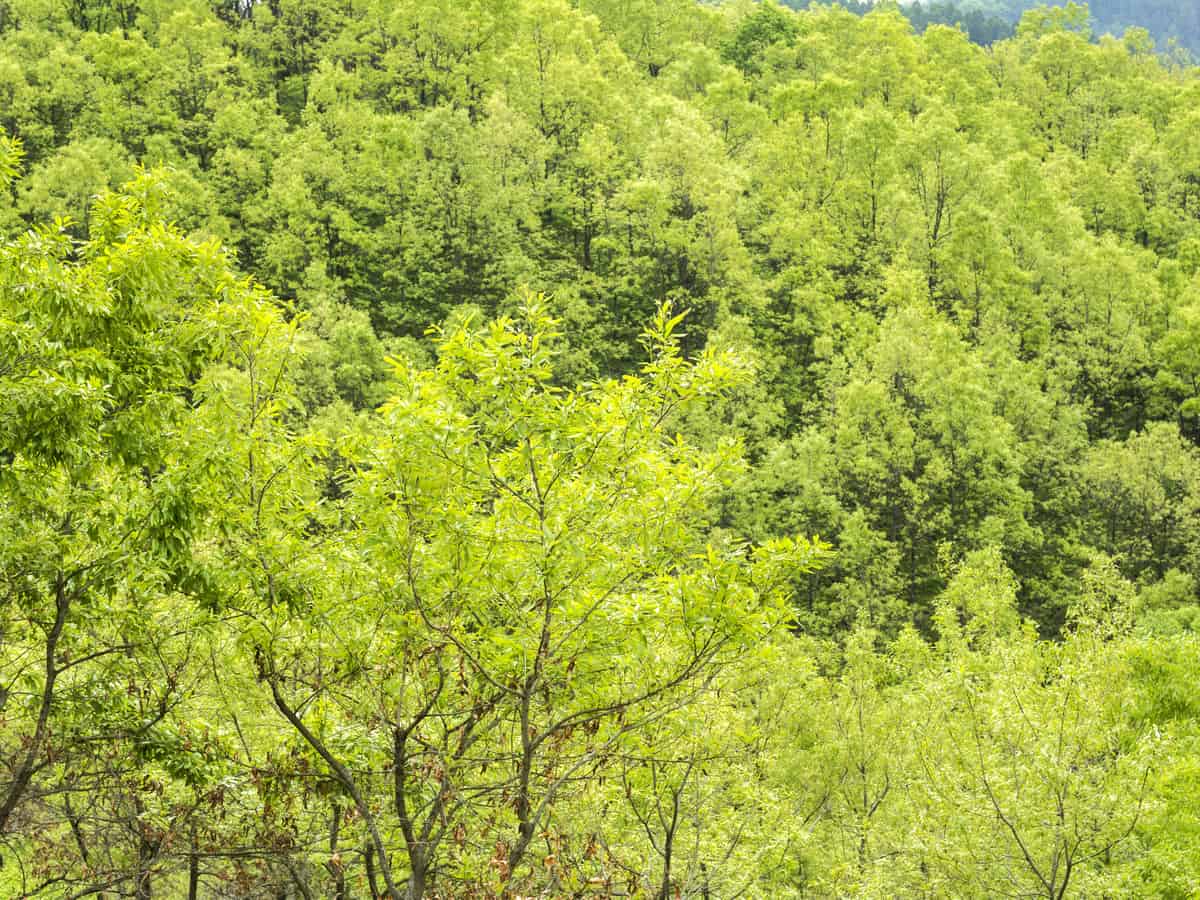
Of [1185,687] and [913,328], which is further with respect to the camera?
[913,328]

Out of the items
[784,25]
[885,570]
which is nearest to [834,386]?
[885,570]

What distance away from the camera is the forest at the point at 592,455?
8.23 m

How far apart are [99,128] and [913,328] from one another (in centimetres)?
6160

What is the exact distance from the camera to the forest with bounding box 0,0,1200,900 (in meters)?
8.23

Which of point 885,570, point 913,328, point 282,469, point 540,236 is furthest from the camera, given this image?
point 540,236

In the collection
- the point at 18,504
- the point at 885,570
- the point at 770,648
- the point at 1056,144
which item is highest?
the point at 1056,144

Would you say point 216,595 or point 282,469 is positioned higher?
point 282,469

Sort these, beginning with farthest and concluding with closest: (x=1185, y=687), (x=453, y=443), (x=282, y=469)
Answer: (x=1185, y=687) < (x=282, y=469) < (x=453, y=443)

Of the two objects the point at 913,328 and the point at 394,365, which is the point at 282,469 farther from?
the point at 913,328

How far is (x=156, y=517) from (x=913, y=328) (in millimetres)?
55189

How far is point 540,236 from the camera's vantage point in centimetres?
7350

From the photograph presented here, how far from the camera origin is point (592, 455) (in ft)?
27.3

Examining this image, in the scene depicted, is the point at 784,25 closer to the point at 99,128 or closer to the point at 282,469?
the point at 99,128

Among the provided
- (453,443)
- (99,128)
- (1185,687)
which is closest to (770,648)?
(453,443)
